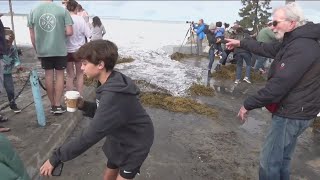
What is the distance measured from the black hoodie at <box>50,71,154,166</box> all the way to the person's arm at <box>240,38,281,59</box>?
5.84 ft

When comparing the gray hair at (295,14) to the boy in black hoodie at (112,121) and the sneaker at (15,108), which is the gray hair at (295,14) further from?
the sneaker at (15,108)

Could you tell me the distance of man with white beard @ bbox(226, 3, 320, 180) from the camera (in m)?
3.01

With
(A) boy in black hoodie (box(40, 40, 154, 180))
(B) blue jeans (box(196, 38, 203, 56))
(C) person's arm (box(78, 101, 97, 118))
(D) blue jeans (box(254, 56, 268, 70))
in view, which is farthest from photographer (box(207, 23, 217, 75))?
(A) boy in black hoodie (box(40, 40, 154, 180))

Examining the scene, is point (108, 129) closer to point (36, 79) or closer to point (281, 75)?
point (281, 75)

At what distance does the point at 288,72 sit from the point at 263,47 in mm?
845

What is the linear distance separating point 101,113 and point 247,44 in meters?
2.22

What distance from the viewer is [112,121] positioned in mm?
2389

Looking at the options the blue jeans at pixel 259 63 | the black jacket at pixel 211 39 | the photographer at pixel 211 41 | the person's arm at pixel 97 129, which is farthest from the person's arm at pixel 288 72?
the blue jeans at pixel 259 63

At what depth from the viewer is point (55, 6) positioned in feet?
15.9

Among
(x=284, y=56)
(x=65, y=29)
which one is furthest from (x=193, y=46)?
(x=284, y=56)

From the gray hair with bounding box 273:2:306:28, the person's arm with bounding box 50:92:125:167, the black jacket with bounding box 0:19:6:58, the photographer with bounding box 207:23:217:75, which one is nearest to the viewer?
the person's arm with bounding box 50:92:125:167

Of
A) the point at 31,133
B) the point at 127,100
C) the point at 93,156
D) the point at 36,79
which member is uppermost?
the point at 127,100

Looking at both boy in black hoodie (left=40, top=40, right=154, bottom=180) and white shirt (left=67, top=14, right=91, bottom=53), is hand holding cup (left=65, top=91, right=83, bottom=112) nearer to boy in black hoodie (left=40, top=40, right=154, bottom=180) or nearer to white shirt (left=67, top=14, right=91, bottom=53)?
boy in black hoodie (left=40, top=40, right=154, bottom=180)

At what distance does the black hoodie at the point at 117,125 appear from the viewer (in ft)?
7.75
